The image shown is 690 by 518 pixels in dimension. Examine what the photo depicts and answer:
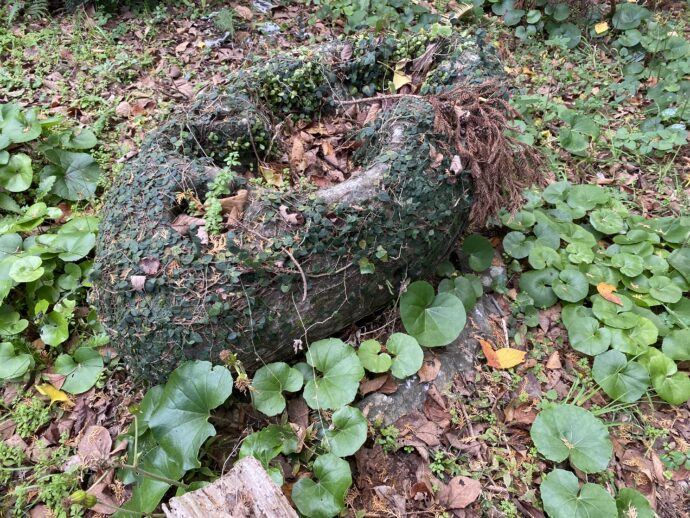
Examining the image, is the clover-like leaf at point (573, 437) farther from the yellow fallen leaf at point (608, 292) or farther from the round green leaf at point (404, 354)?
the yellow fallen leaf at point (608, 292)

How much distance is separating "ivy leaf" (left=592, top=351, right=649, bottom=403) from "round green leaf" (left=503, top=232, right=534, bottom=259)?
81cm

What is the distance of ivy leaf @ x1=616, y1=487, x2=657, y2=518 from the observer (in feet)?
7.48

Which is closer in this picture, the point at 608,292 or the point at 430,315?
the point at 430,315

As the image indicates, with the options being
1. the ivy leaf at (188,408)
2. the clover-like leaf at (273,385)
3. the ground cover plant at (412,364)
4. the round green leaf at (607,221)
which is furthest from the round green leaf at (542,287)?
the ivy leaf at (188,408)

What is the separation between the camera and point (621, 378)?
273 centimetres

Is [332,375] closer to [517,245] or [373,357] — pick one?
[373,357]

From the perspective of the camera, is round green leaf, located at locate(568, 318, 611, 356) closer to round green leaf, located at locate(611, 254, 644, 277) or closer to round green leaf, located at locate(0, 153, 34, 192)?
round green leaf, located at locate(611, 254, 644, 277)

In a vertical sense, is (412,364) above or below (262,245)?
below

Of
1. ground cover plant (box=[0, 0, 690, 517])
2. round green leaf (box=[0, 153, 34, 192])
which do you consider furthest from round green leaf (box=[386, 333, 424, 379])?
round green leaf (box=[0, 153, 34, 192])

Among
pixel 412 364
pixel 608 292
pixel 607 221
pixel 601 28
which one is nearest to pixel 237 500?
pixel 412 364

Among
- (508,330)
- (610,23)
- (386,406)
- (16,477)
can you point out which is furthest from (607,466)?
(610,23)

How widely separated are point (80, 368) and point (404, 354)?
181 centimetres

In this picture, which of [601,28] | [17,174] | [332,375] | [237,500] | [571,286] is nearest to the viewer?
[237,500]

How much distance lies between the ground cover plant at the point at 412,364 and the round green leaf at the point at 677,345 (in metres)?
0.01
